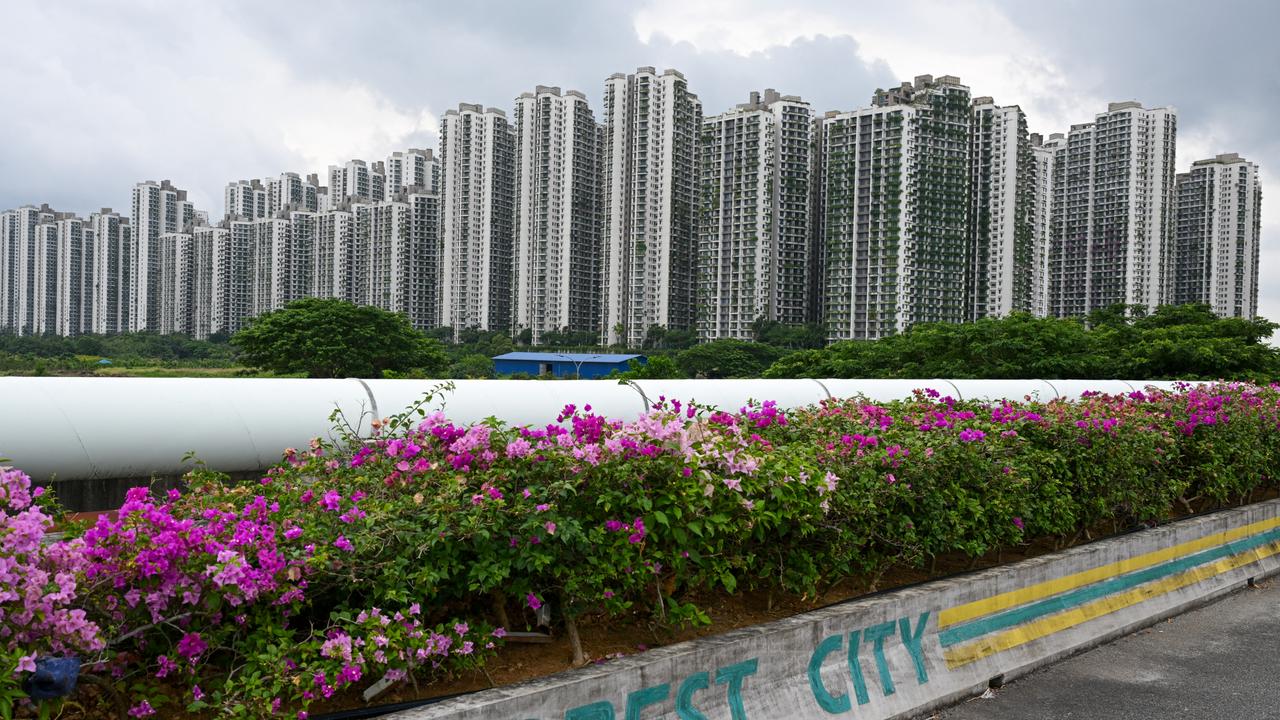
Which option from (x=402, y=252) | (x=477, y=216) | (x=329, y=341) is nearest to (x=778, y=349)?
(x=477, y=216)

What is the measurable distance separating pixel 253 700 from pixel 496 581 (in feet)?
3.12

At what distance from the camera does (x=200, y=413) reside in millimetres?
6492

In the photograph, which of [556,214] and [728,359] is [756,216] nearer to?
[728,359]

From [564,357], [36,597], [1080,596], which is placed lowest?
[1080,596]

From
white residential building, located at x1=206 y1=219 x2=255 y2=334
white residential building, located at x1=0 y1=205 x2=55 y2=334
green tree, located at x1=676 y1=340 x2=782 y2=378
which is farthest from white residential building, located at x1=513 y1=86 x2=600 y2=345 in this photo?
white residential building, located at x1=0 y1=205 x2=55 y2=334

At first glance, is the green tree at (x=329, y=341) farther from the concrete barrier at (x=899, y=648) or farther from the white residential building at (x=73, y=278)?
the white residential building at (x=73, y=278)

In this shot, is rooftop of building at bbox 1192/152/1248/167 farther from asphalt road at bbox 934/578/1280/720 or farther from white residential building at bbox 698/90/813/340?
asphalt road at bbox 934/578/1280/720

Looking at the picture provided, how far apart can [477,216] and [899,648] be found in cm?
10604

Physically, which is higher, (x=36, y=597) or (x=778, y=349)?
(x=778, y=349)

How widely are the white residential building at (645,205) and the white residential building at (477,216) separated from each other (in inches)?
478

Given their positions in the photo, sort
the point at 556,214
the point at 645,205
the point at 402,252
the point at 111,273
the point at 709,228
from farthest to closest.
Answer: the point at 111,273, the point at 402,252, the point at 556,214, the point at 645,205, the point at 709,228

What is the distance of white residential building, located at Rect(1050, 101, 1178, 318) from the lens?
84375 mm

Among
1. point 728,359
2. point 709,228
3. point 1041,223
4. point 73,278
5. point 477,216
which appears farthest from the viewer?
point 73,278

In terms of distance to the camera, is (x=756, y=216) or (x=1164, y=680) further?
(x=756, y=216)
